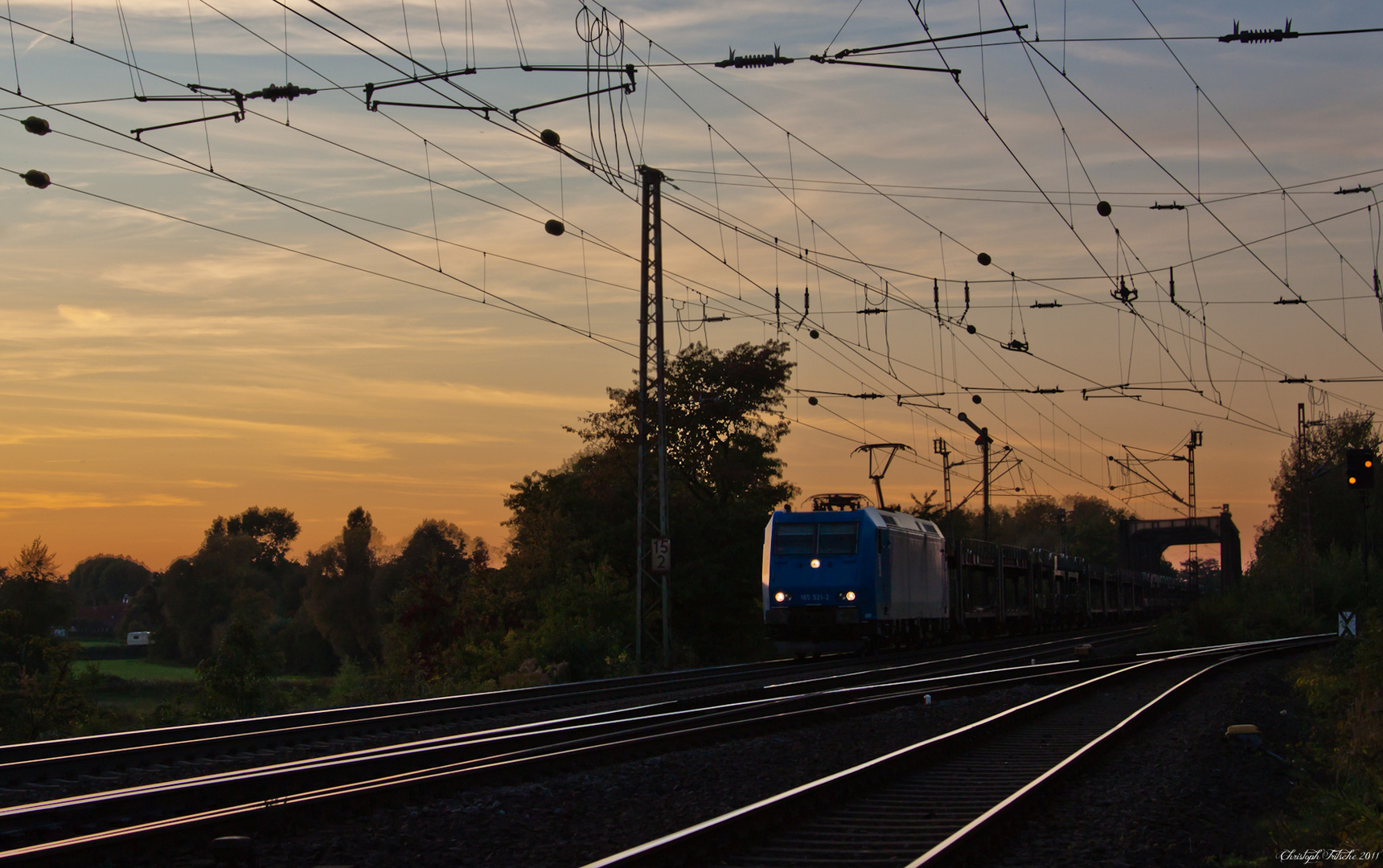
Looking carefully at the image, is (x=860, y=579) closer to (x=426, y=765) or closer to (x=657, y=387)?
(x=657, y=387)

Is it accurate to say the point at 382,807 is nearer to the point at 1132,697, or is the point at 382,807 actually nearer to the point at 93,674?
the point at 1132,697

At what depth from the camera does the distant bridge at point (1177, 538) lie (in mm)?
79250

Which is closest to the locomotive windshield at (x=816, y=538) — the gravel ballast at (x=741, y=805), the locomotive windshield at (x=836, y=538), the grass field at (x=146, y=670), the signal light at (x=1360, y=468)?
the locomotive windshield at (x=836, y=538)

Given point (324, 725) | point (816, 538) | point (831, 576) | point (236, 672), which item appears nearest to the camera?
point (324, 725)

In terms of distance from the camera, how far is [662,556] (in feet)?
88.4

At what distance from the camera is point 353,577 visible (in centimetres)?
9875

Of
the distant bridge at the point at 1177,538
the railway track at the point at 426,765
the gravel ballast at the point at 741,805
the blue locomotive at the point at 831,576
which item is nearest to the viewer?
the gravel ballast at the point at 741,805

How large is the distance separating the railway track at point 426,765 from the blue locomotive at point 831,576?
7.62 meters

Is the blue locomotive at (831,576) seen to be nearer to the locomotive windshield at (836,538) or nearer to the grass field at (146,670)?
the locomotive windshield at (836,538)

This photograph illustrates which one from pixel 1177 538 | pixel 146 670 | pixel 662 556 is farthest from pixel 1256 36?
pixel 146 670

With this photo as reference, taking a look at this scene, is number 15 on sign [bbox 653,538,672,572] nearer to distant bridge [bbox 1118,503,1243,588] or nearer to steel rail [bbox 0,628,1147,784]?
steel rail [bbox 0,628,1147,784]

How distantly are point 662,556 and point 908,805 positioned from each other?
1738 centimetres

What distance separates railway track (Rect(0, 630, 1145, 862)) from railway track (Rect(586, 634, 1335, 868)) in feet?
8.31

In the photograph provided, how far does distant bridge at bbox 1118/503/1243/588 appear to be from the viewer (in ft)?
260
